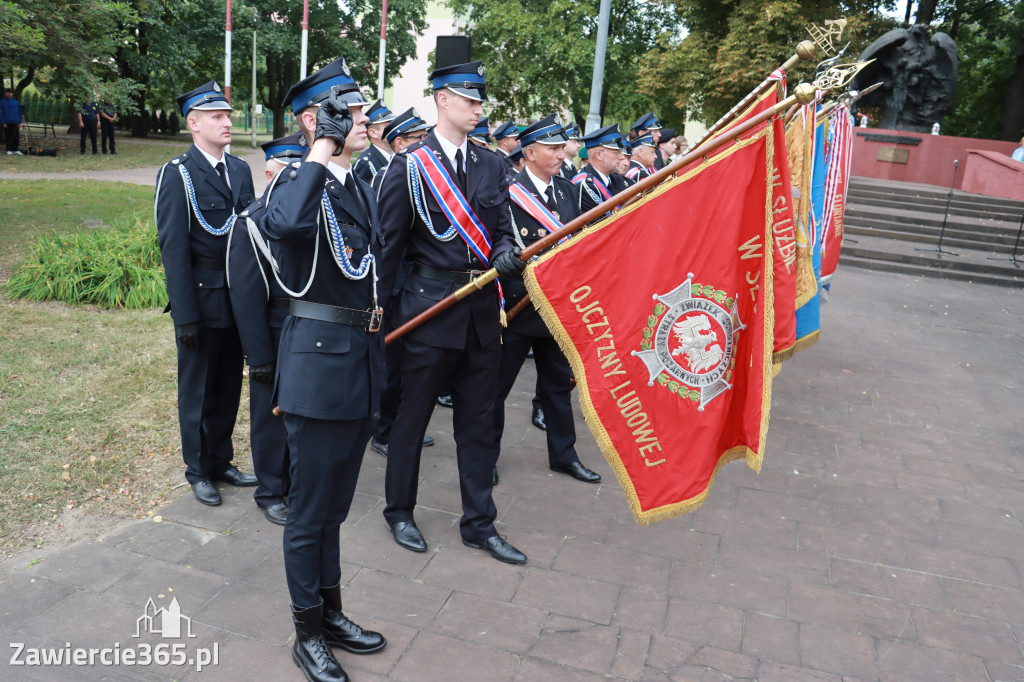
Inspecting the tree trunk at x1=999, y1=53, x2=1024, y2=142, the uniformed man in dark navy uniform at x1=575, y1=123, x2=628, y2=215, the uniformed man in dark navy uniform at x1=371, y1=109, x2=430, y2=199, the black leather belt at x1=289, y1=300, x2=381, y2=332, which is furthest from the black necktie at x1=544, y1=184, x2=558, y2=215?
the tree trunk at x1=999, y1=53, x2=1024, y2=142

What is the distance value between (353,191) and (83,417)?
3.42 metres

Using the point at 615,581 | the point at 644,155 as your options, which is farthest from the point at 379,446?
the point at 644,155

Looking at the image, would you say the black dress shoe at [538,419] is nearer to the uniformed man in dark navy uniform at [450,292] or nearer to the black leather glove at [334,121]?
the uniformed man in dark navy uniform at [450,292]

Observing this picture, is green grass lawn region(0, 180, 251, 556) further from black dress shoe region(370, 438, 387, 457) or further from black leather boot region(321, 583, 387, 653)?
black leather boot region(321, 583, 387, 653)

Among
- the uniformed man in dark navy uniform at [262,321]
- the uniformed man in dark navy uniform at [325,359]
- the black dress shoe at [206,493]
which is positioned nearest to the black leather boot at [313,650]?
the uniformed man in dark navy uniform at [325,359]

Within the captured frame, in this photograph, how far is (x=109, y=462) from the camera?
4930 mm

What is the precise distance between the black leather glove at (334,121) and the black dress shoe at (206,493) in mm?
2473

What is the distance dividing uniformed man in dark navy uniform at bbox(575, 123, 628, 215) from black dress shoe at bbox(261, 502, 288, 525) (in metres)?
2.86

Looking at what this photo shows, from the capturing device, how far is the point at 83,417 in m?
5.54

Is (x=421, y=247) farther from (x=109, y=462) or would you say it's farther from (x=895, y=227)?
(x=895, y=227)

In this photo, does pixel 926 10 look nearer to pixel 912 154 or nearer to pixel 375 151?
pixel 912 154

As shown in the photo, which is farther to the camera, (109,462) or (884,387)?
(884,387)

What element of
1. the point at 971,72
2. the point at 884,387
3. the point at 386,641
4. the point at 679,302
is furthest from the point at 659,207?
the point at 971,72

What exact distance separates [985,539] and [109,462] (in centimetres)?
523
